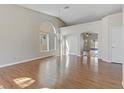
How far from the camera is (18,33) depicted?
252 inches

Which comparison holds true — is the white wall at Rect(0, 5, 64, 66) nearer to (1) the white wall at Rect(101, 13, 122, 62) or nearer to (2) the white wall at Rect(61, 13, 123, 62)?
(2) the white wall at Rect(61, 13, 123, 62)

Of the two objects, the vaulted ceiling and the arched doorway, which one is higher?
the vaulted ceiling

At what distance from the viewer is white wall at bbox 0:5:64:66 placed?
222 inches

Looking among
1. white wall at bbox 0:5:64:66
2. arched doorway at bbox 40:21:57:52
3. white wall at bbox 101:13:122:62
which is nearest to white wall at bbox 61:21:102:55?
arched doorway at bbox 40:21:57:52

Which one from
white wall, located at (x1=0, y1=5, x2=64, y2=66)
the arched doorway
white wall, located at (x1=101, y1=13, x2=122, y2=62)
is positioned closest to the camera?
white wall, located at (x1=0, y1=5, x2=64, y2=66)

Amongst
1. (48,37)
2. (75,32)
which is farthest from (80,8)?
(48,37)

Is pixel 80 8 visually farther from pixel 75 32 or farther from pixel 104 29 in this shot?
pixel 75 32

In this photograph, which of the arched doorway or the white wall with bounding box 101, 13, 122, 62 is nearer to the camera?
the white wall with bounding box 101, 13, 122, 62

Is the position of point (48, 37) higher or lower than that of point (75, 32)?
lower

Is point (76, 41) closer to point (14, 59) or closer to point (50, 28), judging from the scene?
point (50, 28)

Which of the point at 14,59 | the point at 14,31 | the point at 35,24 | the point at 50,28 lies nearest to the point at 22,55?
the point at 14,59

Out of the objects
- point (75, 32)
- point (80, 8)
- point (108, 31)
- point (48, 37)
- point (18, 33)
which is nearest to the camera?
point (18, 33)

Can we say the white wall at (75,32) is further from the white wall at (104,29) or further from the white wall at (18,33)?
the white wall at (18,33)

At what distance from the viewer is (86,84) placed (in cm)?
347
